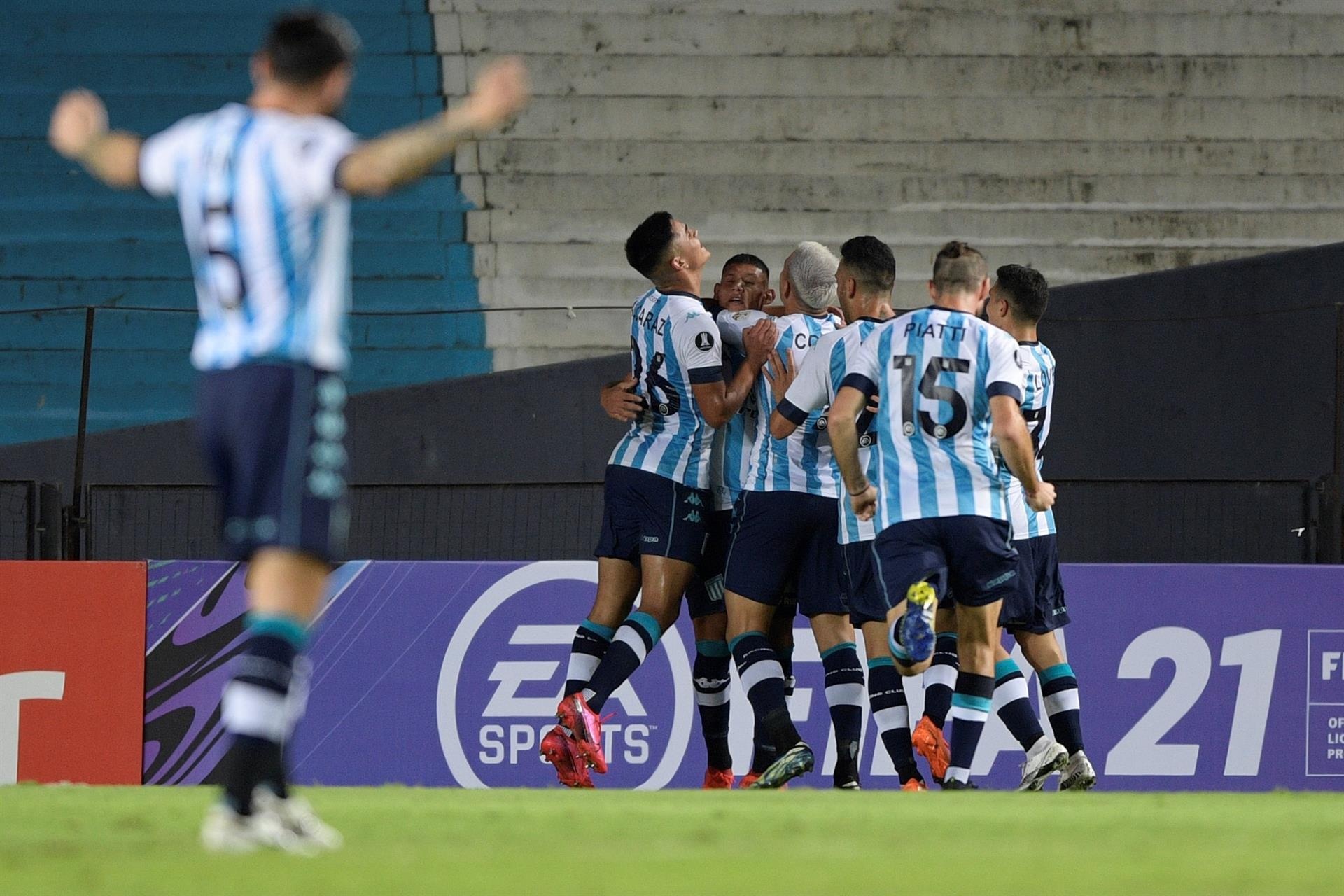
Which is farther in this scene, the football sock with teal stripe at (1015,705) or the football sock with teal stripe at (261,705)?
the football sock with teal stripe at (1015,705)

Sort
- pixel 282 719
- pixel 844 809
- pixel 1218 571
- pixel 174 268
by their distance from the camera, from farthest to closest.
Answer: pixel 174 268 → pixel 1218 571 → pixel 844 809 → pixel 282 719

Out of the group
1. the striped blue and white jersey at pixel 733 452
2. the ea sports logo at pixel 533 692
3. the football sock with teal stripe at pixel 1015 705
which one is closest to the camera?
the football sock with teal stripe at pixel 1015 705

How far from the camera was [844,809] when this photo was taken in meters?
4.53

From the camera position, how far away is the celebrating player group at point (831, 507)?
579 cm

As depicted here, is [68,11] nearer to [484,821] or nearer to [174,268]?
[174,268]

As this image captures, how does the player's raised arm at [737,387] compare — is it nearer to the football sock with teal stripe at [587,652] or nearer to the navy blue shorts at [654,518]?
the navy blue shorts at [654,518]

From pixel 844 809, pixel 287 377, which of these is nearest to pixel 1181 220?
pixel 844 809

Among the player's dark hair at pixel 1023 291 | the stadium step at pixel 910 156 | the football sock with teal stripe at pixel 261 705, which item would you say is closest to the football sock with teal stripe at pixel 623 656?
the player's dark hair at pixel 1023 291

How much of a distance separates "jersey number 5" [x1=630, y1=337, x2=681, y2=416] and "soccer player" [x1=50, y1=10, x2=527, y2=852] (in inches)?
134

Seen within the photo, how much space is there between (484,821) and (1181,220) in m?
10.1

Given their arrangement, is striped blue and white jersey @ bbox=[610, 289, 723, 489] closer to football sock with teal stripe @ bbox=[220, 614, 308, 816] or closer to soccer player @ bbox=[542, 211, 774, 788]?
soccer player @ bbox=[542, 211, 774, 788]

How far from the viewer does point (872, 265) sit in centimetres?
667

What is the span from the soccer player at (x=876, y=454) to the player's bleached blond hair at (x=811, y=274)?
0.28 meters

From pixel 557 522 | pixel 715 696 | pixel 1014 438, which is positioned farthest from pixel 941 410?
pixel 557 522
